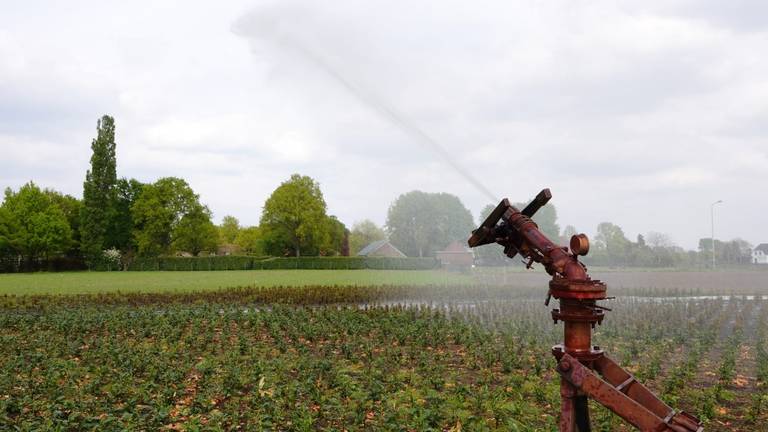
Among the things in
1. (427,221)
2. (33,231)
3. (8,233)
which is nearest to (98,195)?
(33,231)

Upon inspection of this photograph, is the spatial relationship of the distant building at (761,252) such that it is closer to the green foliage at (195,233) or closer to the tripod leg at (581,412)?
the green foliage at (195,233)

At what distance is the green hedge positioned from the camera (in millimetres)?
66625

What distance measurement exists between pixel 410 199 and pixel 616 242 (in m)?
43.7

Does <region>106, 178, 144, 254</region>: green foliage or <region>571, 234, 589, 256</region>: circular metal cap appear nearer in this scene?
<region>571, 234, 589, 256</region>: circular metal cap

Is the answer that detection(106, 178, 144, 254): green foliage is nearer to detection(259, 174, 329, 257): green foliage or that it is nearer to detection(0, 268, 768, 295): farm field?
detection(259, 174, 329, 257): green foliage

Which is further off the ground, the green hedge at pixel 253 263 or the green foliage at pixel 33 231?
the green foliage at pixel 33 231

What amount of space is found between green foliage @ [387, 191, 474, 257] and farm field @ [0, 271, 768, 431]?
1462 cm

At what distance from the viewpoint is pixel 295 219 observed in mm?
83688

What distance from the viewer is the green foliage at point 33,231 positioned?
228ft

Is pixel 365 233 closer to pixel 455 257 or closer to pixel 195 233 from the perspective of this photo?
pixel 195 233

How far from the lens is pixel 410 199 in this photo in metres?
41.8

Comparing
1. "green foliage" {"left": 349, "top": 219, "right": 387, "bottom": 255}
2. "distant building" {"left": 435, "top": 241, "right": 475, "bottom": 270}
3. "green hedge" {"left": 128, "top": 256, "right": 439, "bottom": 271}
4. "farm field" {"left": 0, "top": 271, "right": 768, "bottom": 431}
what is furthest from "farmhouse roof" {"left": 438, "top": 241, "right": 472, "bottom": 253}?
"green foliage" {"left": 349, "top": 219, "right": 387, "bottom": 255}

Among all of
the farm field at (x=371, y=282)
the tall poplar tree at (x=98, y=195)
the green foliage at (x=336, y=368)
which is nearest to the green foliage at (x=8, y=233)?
the tall poplar tree at (x=98, y=195)

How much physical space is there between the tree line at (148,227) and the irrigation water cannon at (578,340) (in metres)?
49.7
